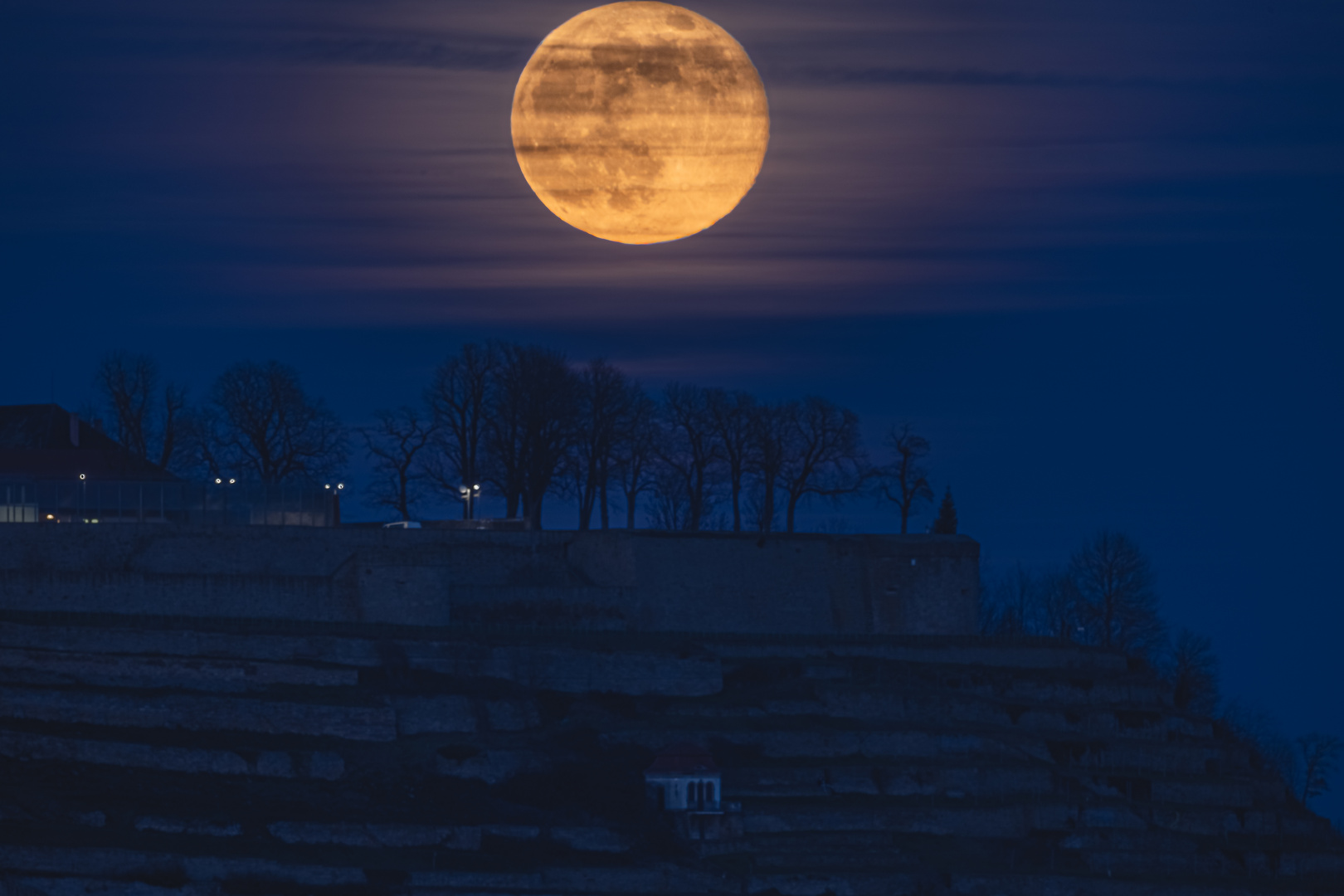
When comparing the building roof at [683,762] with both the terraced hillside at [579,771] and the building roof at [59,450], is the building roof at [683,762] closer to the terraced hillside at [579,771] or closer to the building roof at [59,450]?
the terraced hillside at [579,771]

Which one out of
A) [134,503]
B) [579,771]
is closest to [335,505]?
[134,503]

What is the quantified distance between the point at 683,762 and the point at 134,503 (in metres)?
24.2

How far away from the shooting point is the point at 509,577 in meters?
80.8

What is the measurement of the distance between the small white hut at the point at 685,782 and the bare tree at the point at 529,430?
2556 cm

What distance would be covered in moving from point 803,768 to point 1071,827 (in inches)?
311

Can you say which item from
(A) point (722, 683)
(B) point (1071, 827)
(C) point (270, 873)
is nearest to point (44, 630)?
(C) point (270, 873)

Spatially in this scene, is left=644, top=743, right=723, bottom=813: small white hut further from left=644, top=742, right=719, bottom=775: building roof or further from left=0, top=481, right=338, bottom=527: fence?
left=0, top=481, right=338, bottom=527: fence

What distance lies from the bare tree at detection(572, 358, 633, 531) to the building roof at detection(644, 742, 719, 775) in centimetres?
2813

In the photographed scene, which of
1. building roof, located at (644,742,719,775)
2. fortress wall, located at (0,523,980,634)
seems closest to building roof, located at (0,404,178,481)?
fortress wall, located at (0,523,980,634)

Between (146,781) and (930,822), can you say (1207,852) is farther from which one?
(146,781)

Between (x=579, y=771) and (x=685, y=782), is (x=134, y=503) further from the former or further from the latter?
(x=685, y=782)

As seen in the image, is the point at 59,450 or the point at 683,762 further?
the point at 59,450

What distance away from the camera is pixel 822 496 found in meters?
94.4

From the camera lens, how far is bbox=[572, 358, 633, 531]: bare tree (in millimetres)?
93188
